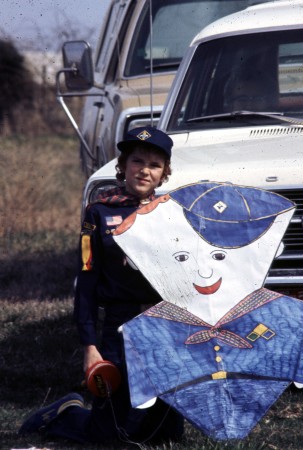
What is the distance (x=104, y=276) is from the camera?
5500 mm

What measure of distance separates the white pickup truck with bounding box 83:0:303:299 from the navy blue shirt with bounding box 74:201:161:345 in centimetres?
85

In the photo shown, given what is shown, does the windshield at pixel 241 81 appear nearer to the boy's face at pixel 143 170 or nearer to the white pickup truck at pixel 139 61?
the white pickup truck at pixel 139 61

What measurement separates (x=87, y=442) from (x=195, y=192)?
122 cm

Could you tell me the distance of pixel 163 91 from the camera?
9055 mm

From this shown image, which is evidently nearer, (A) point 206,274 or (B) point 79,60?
(A) point 206,274

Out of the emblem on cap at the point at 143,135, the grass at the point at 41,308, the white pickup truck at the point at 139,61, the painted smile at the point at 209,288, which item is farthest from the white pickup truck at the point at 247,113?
the white pickup truck at the point at 139,61

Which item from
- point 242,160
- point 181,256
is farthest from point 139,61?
point 181,256

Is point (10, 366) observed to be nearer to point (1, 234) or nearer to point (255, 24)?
point (255, 24)

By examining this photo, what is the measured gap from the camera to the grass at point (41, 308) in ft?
19.0

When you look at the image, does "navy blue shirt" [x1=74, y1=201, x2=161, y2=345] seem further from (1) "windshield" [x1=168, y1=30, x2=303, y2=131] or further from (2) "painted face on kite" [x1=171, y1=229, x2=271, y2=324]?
(1) "windshield" [x1=168, y1=30, x2=303, y2=131]

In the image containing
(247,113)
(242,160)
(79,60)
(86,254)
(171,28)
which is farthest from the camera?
(171,28)

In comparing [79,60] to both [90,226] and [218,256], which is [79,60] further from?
[218,256]

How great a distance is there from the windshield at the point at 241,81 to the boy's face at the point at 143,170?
63.8 inches

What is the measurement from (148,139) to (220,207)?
43cm
